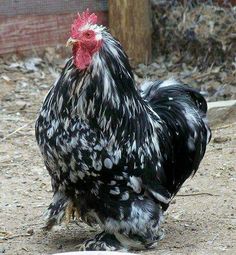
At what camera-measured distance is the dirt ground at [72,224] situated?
450cm

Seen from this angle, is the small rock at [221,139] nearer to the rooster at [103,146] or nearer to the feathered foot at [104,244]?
the rooster at [103,146]

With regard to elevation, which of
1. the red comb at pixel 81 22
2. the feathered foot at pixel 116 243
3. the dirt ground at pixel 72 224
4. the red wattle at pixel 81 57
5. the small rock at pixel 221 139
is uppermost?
the red comb at pixel 81 22

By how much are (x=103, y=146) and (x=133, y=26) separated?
15.4ft

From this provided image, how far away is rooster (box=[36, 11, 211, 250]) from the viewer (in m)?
4.18

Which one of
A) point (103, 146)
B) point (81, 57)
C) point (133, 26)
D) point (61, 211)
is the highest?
point (81, 57)

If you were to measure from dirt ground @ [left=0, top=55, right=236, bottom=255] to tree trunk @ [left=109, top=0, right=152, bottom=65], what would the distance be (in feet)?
5.36

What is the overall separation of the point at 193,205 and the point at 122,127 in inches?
46.4

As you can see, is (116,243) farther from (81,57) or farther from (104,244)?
(81,57)

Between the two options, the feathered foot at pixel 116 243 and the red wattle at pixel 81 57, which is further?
the feathered foot at pixel 116 243

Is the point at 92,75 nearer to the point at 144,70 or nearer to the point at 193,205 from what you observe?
the point at 193,205

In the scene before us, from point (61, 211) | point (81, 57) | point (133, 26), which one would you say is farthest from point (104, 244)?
point (133, 26)

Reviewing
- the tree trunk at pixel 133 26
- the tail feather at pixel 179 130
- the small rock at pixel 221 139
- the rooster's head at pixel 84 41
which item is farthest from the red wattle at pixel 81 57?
the tree trunk at pixel 133 26

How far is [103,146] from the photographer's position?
4203mm

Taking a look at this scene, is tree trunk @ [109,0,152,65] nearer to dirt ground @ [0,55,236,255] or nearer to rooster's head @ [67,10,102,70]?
dirt ground @ [0,55,236,255]
